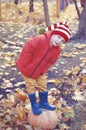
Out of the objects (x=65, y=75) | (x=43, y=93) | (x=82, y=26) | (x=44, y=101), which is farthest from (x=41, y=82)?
(x=82, y=26)

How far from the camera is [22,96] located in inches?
202

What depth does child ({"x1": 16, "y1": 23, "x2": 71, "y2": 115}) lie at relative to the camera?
13.2 feet

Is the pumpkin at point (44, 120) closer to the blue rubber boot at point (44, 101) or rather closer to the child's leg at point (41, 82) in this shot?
the blue rubber boot at point (44, 101)

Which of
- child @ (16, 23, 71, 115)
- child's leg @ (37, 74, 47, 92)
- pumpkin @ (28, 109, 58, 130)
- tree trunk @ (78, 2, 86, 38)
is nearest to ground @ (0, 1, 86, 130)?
tree trunk @ (78, 2, 86, 38)

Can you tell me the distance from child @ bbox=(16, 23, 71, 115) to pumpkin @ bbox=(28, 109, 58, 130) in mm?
71

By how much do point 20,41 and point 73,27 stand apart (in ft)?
8.39

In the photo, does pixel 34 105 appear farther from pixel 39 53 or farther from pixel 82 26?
pixel 82 26

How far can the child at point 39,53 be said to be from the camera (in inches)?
158

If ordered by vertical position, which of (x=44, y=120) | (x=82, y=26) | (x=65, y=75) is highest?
(x=82, y=26)

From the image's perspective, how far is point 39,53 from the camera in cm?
410

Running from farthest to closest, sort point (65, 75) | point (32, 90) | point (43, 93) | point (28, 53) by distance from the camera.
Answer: point (65, 75) < point (43, 93) < point (32, 90) < point (28, 53)

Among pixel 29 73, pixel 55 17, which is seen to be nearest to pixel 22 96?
pixel 29 73

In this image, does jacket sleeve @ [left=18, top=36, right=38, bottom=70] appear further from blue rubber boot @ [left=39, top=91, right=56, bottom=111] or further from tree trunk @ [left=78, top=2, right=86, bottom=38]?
tree trunk @ [left=78, top=2, right=86, bottom=38]

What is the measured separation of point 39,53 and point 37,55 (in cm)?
4
